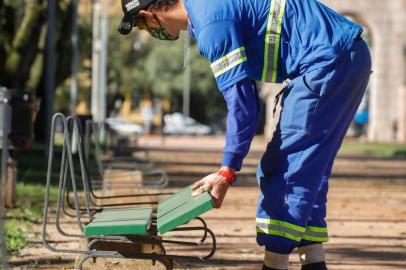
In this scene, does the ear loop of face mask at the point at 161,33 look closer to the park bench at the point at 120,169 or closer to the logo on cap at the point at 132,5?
the logo on cap at the point at 132,5

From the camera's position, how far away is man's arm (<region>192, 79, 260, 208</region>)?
5391 mm

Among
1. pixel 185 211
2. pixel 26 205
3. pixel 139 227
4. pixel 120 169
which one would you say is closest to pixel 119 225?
Result: pixel 139 227

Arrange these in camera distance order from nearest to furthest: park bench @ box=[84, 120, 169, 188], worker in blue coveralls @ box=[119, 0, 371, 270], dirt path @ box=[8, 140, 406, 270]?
worker in blue coveralls @ box=[119, 0, 371, 270] → dirt path @ box=[8, 140, 406, 270] → park bench @ box=[84, 120, 169, 188]

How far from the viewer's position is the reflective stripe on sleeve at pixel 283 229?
5.51m

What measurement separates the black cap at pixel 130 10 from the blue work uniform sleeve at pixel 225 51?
1.50ft

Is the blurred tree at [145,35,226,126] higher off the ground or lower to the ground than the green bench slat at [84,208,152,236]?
lower

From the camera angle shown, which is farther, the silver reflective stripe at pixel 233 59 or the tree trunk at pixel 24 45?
the tree trunk at pixel 24 45

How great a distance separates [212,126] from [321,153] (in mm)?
84219

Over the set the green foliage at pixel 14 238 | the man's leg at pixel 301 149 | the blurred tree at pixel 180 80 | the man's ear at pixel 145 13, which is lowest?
the blurred tree at pixel 180 80

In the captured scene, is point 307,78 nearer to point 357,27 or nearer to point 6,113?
Result: point 357,27

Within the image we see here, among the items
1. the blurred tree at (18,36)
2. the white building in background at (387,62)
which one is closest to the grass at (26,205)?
the blurred tree at (18,36)

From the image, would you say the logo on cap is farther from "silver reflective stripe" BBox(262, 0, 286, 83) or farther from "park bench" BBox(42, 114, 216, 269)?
"park bench" BBox(42, 114, 216, 269)

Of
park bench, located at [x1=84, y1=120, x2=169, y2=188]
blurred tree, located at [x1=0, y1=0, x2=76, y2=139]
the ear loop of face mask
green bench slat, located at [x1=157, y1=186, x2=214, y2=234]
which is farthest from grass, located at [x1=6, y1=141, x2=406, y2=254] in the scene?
blurred tree, located at [x1=0, y1=0, x2=76, y2=139]

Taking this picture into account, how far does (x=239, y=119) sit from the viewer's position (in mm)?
5398
